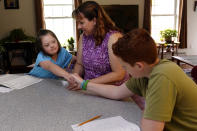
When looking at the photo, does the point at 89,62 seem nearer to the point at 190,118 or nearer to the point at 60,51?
the point at 60,51

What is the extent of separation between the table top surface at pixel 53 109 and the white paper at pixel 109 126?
0.04 metres

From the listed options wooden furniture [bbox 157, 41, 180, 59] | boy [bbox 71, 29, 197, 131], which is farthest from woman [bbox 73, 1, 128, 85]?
wooden furniture [bbox 157, 41, 180, 59]

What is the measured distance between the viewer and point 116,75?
1.63 meters

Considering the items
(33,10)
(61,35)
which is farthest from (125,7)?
(33,10)

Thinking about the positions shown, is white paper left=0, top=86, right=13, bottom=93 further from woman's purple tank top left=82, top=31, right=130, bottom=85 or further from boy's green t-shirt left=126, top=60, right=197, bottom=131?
boy's green t-shirt left=126, top=60, right=197, bottom=131

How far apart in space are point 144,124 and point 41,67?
1.23m

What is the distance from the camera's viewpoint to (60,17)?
5.76m

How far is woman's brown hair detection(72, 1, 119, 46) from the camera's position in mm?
1587

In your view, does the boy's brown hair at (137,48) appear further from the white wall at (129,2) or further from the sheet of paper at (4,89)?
the white wall at (129,2)

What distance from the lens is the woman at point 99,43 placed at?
1.61 metres

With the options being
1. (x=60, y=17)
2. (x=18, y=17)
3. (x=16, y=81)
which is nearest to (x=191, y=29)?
(x=60, y=17)

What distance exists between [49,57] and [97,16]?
1.70ft

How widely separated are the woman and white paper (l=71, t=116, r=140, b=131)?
0.60 meters

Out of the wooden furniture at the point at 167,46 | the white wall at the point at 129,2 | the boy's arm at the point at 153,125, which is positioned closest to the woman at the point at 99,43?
the boy's arm at the point at 153,125
